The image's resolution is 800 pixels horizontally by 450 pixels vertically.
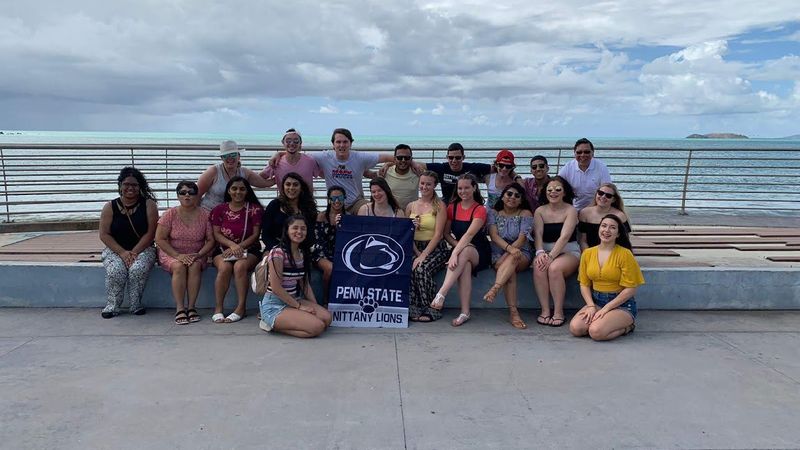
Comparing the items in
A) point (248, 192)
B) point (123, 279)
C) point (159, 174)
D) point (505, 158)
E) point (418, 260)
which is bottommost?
point (123, 279)

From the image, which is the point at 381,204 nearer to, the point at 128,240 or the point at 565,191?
the point at 565,191

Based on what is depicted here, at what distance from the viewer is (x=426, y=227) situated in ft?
18.6

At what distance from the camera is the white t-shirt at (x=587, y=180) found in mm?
6195

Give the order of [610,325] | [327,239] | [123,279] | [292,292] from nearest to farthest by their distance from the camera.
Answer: [610,325], [292,292], [123,279], [327,239]

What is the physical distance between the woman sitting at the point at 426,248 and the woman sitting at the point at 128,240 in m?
2.47

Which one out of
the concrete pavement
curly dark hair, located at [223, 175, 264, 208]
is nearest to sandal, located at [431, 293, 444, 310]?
the concrete pavement

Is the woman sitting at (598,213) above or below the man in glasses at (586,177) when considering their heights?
below

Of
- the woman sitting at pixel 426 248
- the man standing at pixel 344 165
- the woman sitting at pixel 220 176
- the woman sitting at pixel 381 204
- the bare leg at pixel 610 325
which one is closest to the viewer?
the bare leg at pixel 610 325

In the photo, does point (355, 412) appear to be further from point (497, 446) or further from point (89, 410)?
point (89, 410)

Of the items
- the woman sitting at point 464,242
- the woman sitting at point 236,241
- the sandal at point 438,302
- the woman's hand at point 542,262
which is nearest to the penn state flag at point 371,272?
the sandal at point 438,302

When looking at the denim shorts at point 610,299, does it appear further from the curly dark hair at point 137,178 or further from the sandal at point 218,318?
the curly dark hair at point 137,178

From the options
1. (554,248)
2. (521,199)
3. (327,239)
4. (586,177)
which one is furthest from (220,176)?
(586,177)

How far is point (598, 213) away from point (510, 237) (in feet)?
2.74

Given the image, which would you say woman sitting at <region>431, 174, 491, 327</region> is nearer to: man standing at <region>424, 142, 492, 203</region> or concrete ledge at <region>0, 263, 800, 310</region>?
concrete ledge at <region>0, 263, 800, 310</region>
